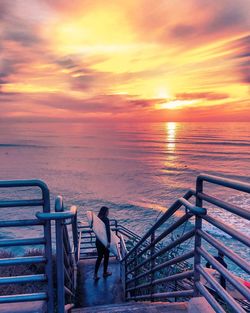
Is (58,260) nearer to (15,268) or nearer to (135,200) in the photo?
(15,268)

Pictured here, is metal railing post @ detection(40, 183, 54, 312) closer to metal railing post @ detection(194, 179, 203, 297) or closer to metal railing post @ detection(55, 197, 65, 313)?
metal railing post @ detection(55, 197, 65, 313)

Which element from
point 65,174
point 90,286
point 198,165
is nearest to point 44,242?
point 90,286

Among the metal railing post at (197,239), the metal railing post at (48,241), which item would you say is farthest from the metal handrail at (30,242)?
the metal railing post at (197,239)

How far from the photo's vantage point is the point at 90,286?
23.6ft

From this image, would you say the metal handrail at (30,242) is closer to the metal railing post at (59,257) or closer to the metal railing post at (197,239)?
the metal railing post at (59,257)

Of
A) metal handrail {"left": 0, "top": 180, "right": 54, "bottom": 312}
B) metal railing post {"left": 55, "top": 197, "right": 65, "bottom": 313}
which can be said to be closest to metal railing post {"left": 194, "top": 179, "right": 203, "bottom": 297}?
metal railing post {"left": 55, "top": 197, "right": 65, "bottom": 313}

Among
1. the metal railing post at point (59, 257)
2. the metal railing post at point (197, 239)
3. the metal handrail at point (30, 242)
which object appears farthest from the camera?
the metal railing post at point (197, 239)

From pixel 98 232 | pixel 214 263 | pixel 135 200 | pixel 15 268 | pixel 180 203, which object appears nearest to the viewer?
pixel 214 263

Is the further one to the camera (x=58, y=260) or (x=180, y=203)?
(x=180, y=203)

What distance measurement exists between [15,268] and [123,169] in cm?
4197

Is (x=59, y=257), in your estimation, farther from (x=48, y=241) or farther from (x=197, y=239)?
(x=197, y=239)

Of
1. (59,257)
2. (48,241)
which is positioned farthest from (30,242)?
(59,257)

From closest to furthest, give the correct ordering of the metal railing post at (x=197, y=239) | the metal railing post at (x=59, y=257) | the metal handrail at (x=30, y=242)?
1. the metal handrail at (x=30, y=242)
2. the metal railing post at (x=59, y=257)
3. the metal railing post at (x=197, y=239)

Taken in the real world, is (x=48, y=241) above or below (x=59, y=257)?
above
